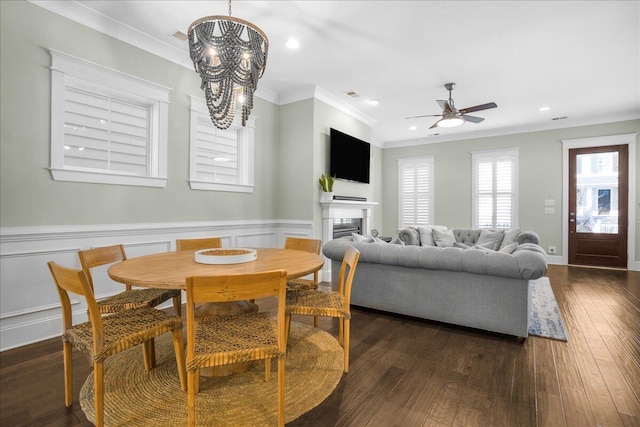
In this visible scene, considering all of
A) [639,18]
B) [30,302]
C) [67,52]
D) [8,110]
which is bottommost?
[30,302]

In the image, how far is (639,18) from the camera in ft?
9.62

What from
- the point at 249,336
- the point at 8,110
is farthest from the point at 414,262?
the point at 8,110

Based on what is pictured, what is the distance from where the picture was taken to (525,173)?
6.67 metres

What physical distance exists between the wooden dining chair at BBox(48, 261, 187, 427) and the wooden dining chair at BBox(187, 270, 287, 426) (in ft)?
0.83

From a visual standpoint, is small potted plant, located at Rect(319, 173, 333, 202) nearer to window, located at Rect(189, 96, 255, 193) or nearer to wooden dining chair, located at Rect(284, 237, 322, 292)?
window, located at Rect(189, 96, 255, 193)

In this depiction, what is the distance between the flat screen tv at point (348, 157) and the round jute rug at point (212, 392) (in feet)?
10.6

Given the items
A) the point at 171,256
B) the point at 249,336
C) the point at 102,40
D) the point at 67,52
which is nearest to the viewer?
the point at 249,336

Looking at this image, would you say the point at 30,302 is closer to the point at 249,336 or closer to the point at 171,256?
the point at 171,256

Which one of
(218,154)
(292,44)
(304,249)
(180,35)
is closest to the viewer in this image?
Answer: (304,249)

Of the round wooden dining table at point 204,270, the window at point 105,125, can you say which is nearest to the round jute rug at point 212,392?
the round wooden dining table at point 204,270

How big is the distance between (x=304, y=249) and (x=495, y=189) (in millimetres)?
5656

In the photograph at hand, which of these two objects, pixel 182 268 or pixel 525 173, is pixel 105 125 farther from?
pixel 525 173

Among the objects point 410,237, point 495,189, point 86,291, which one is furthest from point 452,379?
point 495,189

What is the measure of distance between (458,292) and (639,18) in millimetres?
3030
